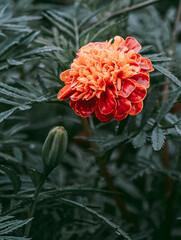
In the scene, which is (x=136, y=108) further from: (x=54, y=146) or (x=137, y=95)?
(x=54, y=146)

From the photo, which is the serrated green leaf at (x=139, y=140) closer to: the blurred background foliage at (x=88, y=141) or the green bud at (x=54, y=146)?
the blurred background foliage at (x=88, y=141)

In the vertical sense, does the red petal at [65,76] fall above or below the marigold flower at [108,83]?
above

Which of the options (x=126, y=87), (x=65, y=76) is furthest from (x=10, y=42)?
(x=126, y=87)

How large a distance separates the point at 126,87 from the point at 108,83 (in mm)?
27

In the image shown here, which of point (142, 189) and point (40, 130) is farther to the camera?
point (40, 130)

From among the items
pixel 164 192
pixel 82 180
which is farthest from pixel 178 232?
pixel 82 180

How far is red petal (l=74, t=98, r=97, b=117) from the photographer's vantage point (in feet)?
1.58

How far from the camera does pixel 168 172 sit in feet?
2.19

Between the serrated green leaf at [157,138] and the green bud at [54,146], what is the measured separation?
13 cm

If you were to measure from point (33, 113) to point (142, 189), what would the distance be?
0.40 metres

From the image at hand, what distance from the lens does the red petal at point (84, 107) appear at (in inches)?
19.0

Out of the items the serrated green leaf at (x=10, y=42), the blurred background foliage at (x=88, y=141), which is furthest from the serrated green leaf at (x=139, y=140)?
the serrated green leaf at (x=10, y=42)

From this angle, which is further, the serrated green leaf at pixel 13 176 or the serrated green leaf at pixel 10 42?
the serrated green leaf at pixel 10 42

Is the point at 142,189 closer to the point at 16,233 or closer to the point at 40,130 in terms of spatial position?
the point at 40,130
